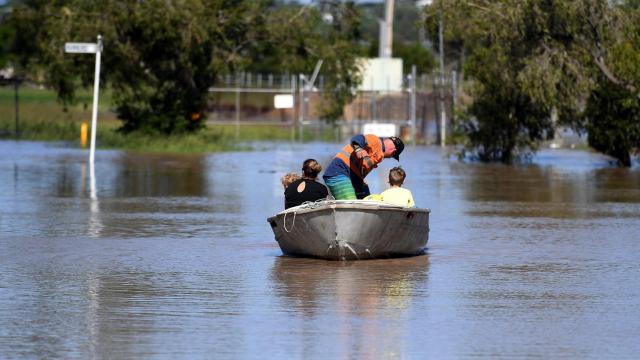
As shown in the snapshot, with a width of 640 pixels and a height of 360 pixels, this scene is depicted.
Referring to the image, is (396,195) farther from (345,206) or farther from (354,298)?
(354,298)

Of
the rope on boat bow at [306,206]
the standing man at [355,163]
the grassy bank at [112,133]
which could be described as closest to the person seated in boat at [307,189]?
the standing man at [355,163]

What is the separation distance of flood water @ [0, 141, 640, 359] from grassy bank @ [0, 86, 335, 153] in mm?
17751

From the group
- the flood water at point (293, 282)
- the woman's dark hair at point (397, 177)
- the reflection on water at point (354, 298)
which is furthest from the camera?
the woman's dark hair at point (397, 177)

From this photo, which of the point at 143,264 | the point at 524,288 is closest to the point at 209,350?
the point at 524,288

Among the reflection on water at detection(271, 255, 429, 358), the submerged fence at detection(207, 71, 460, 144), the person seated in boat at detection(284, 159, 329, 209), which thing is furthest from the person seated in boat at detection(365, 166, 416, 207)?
the submerged fence at detection(207, 71, 460, 144)

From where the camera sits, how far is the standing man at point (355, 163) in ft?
57.5

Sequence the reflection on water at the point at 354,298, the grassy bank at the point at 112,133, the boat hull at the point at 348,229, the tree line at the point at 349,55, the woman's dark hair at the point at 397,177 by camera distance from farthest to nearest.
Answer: the grassy bank at the point at 112,133
the tree line at the point at 349,55
the woman's dark hair at the point at 397,177
the boat hull at the point at 348,229
the reflection on water at the point at 354,298

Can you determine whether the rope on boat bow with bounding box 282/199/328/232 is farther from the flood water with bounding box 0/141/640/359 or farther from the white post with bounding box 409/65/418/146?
the white post with bounding box 409/65/418/146

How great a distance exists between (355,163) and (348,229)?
1.65m

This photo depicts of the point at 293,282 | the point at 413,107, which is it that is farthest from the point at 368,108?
the point at 293,282

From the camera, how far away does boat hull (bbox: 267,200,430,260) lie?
16.1 meters

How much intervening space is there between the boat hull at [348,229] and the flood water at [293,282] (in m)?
0.19

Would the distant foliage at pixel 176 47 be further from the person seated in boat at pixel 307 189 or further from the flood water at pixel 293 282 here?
the person seated in boat at pixel 307 189

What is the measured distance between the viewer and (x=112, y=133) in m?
50.6
